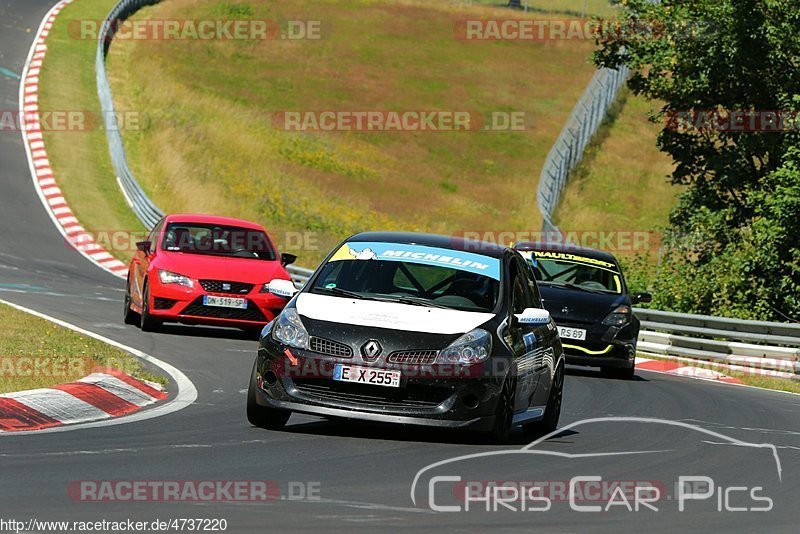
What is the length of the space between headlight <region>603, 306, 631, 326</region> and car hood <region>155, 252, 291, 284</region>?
417 cm

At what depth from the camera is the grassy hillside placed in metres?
43.8

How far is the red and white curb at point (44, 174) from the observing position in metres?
31.3

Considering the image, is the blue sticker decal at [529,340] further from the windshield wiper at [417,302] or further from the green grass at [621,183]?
the green grass at [621,183]

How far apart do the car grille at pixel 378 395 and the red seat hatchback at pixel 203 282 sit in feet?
27.5

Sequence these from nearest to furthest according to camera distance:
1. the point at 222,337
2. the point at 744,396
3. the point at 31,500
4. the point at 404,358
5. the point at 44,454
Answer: the point at 31,500 → the point at 44,454 → the point at 404,358 → the point at 744,396 → the point at 222,337

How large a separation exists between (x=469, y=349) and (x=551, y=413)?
1.91 m

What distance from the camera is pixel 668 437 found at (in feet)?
39.2

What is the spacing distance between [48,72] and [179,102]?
471 cm

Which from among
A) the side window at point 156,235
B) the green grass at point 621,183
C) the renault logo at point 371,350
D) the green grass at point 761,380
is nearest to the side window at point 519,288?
the renault logo at point 371,350

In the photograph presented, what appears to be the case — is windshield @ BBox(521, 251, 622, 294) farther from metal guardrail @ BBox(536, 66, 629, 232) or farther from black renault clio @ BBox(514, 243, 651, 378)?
metal guardrail @ BBox(536, 66, 629, 232)

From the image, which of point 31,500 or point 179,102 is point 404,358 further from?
point 179,102

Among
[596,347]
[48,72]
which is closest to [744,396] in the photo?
[596,347]

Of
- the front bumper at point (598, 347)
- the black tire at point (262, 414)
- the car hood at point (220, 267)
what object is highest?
the black tire at point (262, 414)

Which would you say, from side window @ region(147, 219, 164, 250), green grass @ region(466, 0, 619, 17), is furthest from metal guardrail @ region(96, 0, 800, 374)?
Result: green grass @ region(466, 0, 619, 17)
